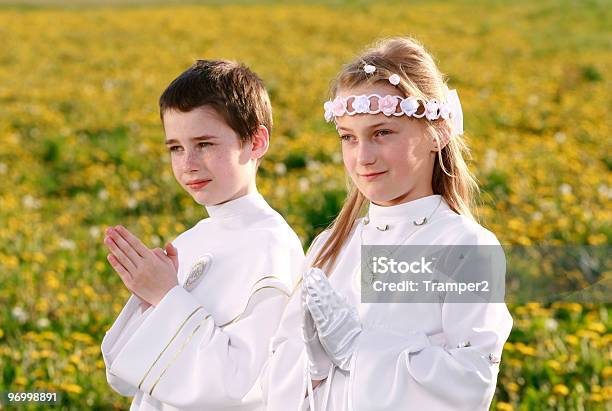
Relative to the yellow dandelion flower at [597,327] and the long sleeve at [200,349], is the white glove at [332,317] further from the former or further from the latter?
the yellow dandelion flower at [597,327]

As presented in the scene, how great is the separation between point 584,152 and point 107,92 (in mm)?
6227

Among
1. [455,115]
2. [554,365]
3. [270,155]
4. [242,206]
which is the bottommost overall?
[270,155]

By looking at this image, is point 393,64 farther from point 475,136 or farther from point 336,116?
point 475,136

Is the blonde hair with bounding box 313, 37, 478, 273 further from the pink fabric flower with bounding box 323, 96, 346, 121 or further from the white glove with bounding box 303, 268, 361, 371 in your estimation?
the white glove with bounding box 303, 268, 361, 371

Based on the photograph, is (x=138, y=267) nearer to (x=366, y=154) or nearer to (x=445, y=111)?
(x=366, y=154)

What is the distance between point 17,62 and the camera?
14352 millimetres

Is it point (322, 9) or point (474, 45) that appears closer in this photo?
point (474, 45)

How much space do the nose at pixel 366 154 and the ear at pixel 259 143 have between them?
0.49m

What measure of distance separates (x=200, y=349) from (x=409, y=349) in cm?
60

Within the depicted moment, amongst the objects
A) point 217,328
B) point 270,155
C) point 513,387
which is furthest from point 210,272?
point 270,155

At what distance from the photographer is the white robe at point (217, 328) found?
Result: 7.98ft

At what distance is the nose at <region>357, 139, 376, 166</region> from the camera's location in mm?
2279

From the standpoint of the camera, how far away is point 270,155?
826cm

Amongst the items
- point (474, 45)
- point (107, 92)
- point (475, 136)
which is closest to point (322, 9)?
point (474, 45)
